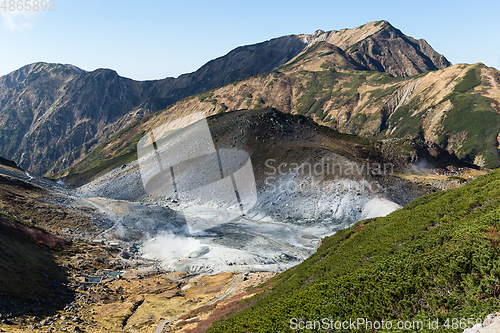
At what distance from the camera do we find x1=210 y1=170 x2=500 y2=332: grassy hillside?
568 inches

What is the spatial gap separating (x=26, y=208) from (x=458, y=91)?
23286 cm

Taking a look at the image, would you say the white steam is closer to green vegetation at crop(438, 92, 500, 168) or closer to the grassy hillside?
the grassy hillside

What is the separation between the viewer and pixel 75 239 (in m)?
57.6

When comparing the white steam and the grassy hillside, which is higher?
the grassy hillside

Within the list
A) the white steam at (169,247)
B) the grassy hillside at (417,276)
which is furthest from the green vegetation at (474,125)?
the grassy hillside at (417,276)

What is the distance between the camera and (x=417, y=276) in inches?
655

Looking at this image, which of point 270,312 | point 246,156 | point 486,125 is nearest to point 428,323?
point 270,312

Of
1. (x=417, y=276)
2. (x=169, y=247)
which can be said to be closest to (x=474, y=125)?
(x=169, y=247)

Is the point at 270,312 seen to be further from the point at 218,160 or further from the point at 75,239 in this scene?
Result: the point at 218,160

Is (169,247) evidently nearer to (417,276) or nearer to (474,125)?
(417,276)

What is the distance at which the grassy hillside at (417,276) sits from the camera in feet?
47.3

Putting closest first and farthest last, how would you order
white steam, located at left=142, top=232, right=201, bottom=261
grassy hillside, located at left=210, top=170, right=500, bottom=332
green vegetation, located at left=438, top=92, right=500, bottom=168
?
grassy hillside, located at left=210, top=170, right=500, bottom=332 < white steam, located at left=142, top=232, right=201, bottom=261 < green vegetation, located at left=438, top=92, right=500, bottom=168

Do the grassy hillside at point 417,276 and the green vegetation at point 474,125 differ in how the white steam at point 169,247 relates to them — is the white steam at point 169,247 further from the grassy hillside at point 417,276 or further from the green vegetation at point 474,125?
the green vegetation at point 474,125

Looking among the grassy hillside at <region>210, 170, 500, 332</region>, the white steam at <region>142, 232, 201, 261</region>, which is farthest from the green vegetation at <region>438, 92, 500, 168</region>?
the grassy hillside at <region>210, 170, 500, 332</region>
